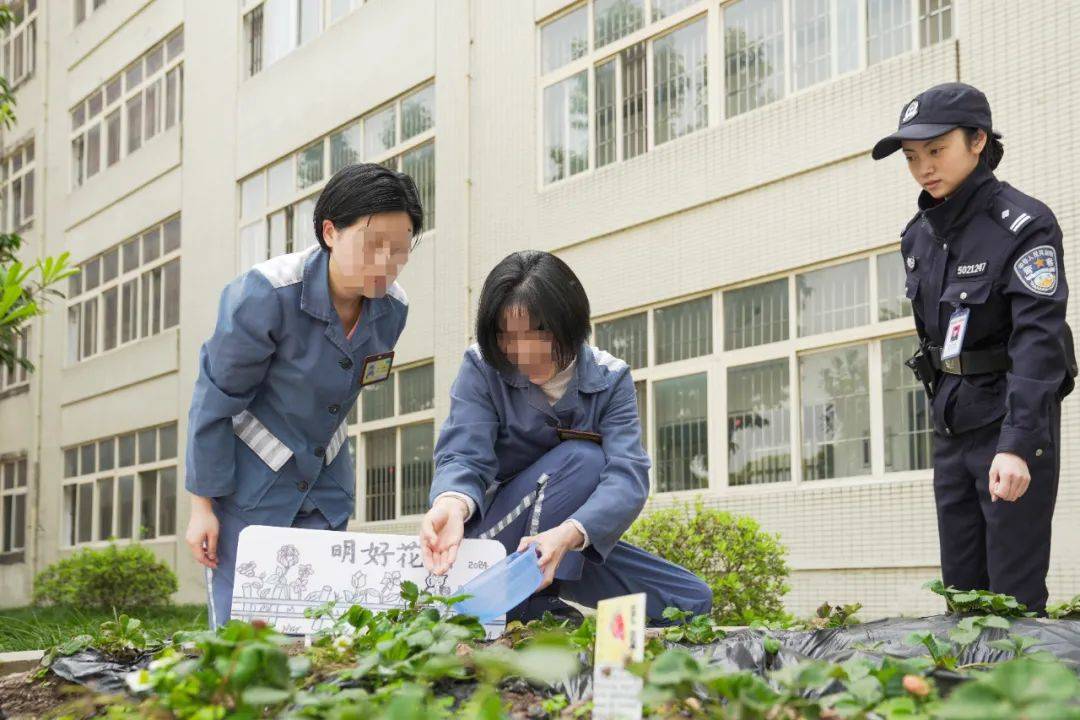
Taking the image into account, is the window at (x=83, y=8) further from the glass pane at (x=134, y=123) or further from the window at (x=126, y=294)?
the window at (x=126, y=294)

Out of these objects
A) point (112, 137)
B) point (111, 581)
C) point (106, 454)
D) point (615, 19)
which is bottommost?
point (111, 581)

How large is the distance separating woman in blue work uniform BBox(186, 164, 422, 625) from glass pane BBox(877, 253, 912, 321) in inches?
207

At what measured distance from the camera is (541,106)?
37.4 feet

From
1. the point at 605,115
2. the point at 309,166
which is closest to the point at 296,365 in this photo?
the point at 605,115

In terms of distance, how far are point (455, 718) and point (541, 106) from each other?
10.0 meters

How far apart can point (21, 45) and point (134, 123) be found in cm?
511

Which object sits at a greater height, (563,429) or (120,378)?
(120,378)

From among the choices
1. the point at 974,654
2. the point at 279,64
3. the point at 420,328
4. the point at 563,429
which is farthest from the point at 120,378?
the point at 974,654

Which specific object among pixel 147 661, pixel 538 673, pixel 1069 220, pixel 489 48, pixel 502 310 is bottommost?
pixel 147 661

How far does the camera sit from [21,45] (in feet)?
75.4

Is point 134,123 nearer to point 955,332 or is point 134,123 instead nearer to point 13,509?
point 13,509

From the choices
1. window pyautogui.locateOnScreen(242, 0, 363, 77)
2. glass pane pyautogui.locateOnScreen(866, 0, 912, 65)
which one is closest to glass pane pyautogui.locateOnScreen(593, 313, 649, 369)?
glass pane pyautogui.locateOnScreen(866, 0, 912, 65)

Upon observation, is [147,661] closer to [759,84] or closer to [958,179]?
[958,179]

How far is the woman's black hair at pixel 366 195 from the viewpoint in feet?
10.2
